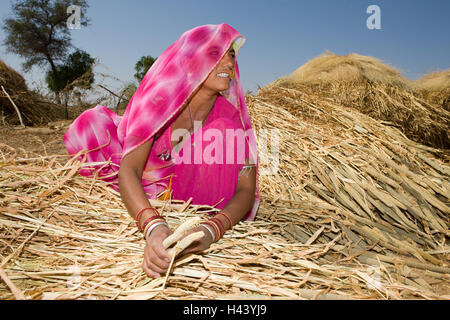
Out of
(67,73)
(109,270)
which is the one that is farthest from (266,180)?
(67,73)

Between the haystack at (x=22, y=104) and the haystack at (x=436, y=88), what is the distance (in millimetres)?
6119

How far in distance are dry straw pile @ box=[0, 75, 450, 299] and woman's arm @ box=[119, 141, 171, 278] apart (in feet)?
0.16

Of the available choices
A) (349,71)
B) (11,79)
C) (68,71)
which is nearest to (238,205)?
(349,71)

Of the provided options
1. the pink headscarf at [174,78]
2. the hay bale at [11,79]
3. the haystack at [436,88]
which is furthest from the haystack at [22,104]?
the haystack at [436,88]

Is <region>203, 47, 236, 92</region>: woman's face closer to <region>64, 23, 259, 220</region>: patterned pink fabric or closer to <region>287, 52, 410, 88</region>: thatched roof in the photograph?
<region>64, 23, 259, 220</region>: patterned pink fabric

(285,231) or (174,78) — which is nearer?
(174,78)

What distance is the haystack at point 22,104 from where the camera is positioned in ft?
19.2

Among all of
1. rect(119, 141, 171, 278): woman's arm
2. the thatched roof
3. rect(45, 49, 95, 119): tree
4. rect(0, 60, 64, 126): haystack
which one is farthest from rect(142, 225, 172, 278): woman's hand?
rect(45, 49, 95, 119): tree

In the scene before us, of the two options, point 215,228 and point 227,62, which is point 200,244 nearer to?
point 215,228

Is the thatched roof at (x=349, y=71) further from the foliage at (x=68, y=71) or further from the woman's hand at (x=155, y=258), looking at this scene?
the foliage at (x=68, y=71)

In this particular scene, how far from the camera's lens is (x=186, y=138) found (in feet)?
5.64

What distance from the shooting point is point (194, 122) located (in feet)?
5.59

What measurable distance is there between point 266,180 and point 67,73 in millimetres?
8059

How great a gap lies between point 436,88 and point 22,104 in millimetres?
6646
